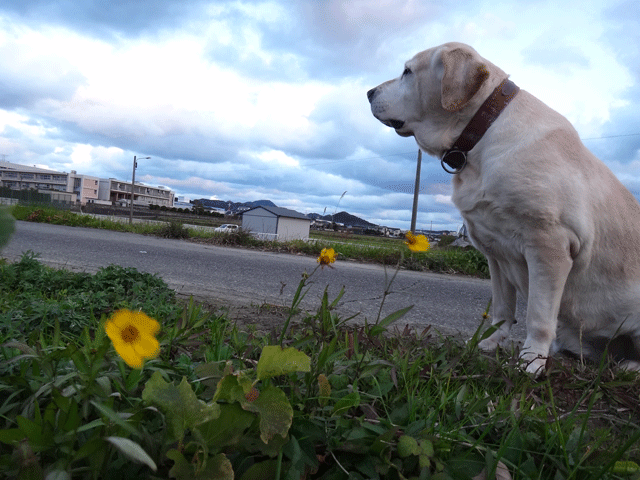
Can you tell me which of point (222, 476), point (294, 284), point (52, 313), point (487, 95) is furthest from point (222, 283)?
point (222, 476)

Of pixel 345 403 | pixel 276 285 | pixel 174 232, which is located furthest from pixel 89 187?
pixel 345 403

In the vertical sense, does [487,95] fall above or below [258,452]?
above

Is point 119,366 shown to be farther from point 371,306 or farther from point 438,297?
point 438,297

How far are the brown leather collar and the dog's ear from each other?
11cm

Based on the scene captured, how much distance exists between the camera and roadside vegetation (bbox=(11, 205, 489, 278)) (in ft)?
24.4

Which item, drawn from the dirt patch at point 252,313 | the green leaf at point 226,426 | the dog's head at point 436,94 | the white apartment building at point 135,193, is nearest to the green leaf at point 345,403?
the green leaf at point 226,426

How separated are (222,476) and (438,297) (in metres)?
3.83

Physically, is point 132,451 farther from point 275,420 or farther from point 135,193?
point 135,193

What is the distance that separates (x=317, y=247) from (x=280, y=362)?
774 cm

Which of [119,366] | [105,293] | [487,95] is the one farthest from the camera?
[487,95]

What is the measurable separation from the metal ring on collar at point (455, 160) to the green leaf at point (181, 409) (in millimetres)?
2160

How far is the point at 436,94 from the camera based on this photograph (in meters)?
2.82

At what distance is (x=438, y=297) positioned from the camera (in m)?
4.35

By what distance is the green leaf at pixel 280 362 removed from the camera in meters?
0.93
